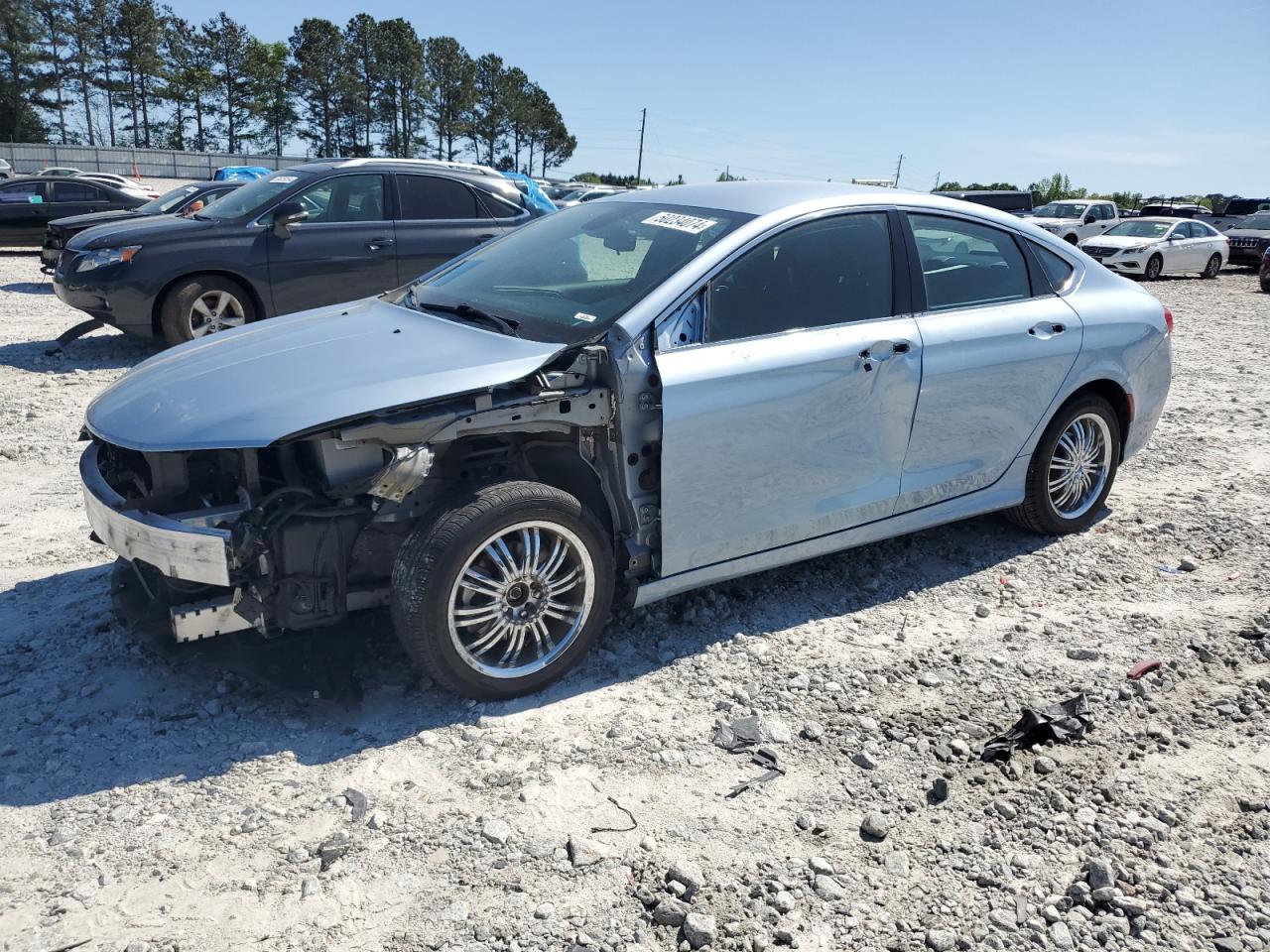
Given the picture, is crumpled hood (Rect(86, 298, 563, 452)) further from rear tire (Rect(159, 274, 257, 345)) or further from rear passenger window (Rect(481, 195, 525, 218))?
rear passenger window (Rect(481, 195, 525, 218))

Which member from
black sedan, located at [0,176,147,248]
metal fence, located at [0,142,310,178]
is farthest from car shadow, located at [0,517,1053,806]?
metal fence, located at [0,142,310,178]

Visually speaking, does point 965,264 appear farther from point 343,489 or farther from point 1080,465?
point 343,489

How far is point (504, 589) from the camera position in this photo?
3.43m

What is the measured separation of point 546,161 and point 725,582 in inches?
4316

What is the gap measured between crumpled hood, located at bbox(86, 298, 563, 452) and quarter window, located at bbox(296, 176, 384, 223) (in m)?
5.51

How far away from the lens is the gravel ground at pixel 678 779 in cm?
257

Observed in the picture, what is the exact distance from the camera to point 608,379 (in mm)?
3545

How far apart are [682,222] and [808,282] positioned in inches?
23.0

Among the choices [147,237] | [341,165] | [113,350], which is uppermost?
[341,165]

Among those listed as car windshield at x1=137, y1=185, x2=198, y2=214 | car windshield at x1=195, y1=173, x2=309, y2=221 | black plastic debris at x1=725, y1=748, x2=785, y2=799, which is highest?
car windshield at x1=195, y1=173, x2=309, y2=221

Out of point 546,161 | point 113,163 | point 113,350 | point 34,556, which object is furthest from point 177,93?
point 34,556

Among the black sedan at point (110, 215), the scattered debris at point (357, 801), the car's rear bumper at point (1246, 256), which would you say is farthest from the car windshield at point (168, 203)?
the car's rear bumper at point (1246, 256)

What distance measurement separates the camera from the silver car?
10.6ft

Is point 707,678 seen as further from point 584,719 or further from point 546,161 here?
point 546,161
